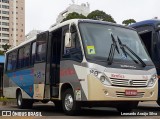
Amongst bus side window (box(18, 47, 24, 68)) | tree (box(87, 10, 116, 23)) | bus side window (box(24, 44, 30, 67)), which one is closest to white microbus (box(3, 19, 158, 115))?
bus side window (box(24, 44, 30, 67))

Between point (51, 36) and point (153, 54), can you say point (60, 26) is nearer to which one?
point (51, 36)

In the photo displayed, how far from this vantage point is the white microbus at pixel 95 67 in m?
10.5

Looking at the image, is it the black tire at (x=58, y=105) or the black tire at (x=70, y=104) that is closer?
the black tire at (x=70, y=104)

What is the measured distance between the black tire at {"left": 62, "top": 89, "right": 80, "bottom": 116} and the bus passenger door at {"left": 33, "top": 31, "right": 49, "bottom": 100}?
78.4 inches

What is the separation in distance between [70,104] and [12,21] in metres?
115

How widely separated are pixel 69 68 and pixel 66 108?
1274 mm

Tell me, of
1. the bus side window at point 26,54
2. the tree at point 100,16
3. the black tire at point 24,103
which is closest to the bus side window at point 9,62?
the black tire at point 24,103

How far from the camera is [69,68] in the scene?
38.0ft

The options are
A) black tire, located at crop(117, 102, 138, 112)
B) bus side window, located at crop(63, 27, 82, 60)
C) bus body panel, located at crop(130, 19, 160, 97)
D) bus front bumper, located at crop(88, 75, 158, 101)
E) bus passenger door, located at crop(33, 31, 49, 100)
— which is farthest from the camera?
bus passenger door, located at crop(33, 31, 49, 100)

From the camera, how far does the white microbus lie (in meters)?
10.5

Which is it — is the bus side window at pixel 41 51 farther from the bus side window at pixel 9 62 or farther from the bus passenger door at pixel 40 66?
the bus side window at pixel 9 62

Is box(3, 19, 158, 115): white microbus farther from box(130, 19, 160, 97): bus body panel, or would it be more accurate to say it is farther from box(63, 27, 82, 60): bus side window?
box(130, 19, 160, 97): bus body panel

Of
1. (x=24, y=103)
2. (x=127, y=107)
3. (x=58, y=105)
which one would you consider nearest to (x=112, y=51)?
(x=127, y=107)

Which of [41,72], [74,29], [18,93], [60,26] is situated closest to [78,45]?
[74,29]
